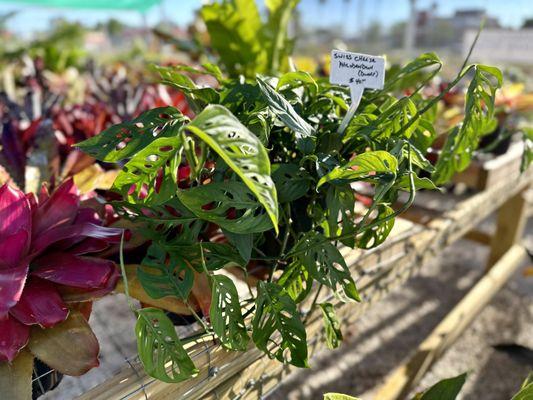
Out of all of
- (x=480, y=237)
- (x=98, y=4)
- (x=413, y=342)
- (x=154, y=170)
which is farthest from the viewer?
(x=98, y=4)

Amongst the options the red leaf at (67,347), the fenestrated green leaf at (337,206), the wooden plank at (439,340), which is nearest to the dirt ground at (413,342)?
the wooden plank at (439,340)

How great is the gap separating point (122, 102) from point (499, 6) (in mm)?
4311

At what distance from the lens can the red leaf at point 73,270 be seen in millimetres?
454

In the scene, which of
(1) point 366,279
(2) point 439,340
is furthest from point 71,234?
(2) point 439,340

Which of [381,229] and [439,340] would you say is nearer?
[381,229]

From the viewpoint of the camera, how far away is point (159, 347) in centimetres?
42

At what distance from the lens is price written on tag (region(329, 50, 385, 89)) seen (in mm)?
530

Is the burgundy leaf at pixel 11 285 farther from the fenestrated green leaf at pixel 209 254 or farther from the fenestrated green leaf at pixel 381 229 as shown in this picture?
the fenestrated green leaf at pixel 381 229

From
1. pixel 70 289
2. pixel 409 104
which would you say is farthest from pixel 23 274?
pixel 409 104

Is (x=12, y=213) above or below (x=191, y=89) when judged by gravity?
below

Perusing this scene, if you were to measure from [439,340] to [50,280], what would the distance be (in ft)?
2.66

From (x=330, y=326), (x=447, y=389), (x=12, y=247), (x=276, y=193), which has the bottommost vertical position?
(x=447, y=389)

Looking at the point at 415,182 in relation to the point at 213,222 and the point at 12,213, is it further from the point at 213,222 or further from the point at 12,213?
the point at 12,213

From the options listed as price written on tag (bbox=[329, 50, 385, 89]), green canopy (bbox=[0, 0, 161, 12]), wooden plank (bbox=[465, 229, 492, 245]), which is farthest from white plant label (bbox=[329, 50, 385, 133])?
green canopy (bbox=[0, 0, 161, 12])
